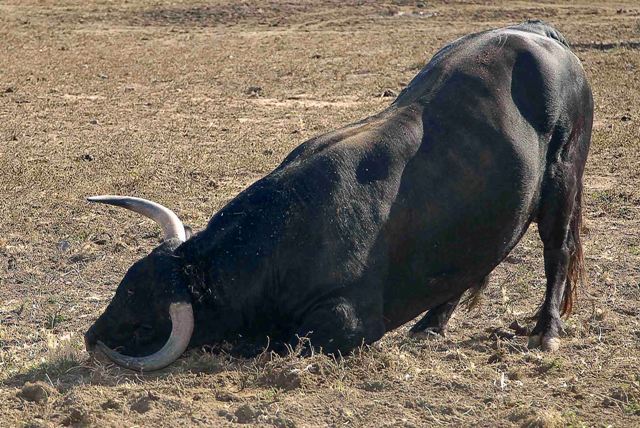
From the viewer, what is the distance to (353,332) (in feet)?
20.5

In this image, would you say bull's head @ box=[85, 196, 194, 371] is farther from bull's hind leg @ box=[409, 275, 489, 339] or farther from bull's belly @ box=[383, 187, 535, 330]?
bull's hind leg @ box=[409, 275, 489, 339]

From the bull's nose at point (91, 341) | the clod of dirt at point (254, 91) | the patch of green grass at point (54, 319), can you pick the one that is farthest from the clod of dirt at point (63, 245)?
the clod of dirt at point (254, 91)

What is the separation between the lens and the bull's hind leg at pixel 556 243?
7.13 m

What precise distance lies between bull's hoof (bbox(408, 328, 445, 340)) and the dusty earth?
8 cm

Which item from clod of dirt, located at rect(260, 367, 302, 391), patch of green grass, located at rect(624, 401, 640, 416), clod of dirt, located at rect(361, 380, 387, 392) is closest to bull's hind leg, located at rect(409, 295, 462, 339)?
clod of dirt, located at rect(361, 380, 387, 392)

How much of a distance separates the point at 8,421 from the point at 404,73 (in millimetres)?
12748

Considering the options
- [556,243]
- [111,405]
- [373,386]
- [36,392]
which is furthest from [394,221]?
[36,392]

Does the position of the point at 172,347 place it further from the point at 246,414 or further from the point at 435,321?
the point at 435,321

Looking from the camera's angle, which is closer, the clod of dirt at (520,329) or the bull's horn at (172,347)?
the bull's horn at (172,347)

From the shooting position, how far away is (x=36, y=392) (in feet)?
19.3

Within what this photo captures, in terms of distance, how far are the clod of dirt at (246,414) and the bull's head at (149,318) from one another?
0.56 meters

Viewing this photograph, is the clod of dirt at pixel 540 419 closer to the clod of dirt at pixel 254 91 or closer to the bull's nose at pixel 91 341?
the bull's nose at pixel 91 341

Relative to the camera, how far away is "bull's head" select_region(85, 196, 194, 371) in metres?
6.11

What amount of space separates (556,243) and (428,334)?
99cm
